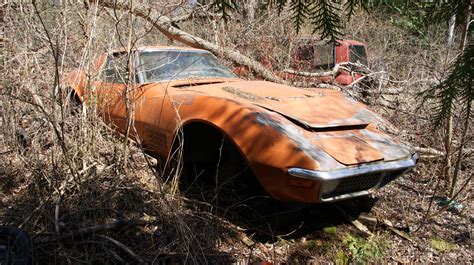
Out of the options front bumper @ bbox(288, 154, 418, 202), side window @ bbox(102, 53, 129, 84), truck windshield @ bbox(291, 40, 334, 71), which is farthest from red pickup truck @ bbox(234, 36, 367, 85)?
front bumper @ bbox(288, 154, 418, 202)

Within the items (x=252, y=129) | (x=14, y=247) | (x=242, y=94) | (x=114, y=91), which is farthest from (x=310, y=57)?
(x=14, y=247)


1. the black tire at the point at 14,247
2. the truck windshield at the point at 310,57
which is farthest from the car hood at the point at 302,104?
the truck windshield at the point at 310,57

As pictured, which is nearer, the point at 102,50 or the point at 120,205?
the point at 120,205

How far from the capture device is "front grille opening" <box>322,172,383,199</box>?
2.79m

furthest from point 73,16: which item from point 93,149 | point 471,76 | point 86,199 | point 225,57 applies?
point 471,76

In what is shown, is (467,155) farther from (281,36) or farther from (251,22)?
(251,22)

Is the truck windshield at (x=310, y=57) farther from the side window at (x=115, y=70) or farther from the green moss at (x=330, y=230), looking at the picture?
the green moss at (x=330, y=230)

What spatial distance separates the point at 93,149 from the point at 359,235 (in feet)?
7.50

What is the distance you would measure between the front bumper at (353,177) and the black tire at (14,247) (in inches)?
64.1

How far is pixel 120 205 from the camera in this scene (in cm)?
308

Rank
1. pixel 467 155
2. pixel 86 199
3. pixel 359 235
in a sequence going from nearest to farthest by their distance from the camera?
pixel 86 199 < pixel 359 235 < pixel 467 155

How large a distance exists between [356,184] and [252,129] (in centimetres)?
82

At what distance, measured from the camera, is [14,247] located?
7.88 ft

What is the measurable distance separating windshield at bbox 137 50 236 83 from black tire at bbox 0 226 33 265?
6.66ft
